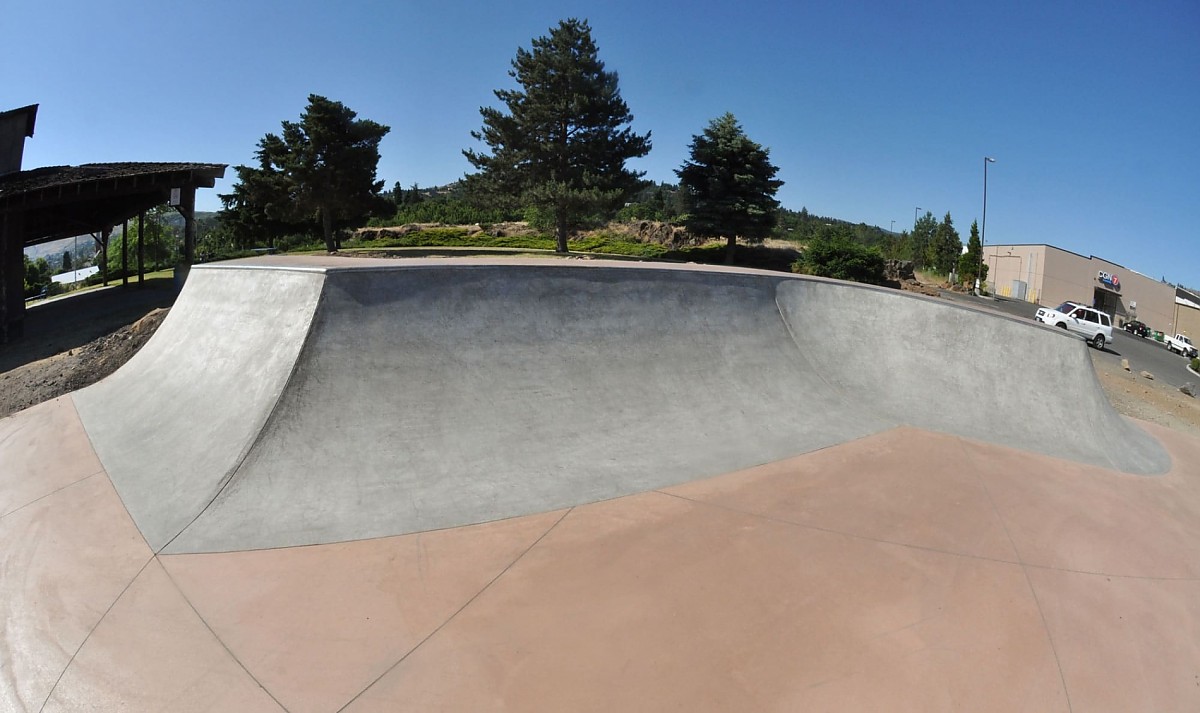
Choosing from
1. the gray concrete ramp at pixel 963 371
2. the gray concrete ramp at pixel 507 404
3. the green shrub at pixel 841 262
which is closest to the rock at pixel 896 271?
the green shrub at pixel 841 262

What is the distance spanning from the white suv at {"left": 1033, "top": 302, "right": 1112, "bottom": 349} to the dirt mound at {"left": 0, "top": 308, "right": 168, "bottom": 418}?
2833 cm

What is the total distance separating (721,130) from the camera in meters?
23.0

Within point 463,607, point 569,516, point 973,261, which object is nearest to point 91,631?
point 463,607

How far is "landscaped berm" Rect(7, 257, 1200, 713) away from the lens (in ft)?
10.0

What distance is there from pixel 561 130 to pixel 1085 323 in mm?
21134

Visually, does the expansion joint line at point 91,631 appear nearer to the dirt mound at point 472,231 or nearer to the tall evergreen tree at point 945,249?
the dirt mound at point 472,231

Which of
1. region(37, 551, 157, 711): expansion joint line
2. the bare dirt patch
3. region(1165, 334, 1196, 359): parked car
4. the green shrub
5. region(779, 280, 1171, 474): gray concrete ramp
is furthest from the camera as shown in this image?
region(1165, 334, 1196, 359): parked car

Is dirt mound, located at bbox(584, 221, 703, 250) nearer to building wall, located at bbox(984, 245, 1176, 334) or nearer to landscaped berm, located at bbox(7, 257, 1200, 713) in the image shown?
landscaped berm, located at bbox(7, 257, 1200, 713)

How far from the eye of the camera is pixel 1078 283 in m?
42.2

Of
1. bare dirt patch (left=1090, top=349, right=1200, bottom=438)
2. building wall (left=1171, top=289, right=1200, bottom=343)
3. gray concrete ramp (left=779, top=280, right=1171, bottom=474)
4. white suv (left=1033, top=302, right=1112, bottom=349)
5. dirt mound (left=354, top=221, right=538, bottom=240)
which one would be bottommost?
bare dirt patch (left=1090, top=349, right=1200, bottom=438)

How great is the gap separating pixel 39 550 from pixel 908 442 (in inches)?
335

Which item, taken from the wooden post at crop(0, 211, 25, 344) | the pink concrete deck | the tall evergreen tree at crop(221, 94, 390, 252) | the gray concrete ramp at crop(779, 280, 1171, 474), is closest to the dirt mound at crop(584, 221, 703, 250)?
the tall evergreen tree at crop(221, 94, 390, 252)

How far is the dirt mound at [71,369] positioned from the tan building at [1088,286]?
5201 centimetres

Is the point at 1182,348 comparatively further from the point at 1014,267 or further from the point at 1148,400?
the point at 1148,400
